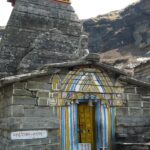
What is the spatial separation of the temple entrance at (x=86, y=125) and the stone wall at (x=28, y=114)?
99 centimetres

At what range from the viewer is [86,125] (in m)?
10.4

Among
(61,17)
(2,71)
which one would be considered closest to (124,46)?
(61,17)

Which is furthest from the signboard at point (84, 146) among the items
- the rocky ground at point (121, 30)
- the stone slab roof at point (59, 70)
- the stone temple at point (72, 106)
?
the rocky ground at point (121, 30)

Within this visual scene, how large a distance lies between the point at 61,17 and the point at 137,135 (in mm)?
7752

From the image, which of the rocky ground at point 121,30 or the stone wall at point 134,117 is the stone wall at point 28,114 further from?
the rocky ground at point 121,30

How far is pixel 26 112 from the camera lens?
30.0 feet

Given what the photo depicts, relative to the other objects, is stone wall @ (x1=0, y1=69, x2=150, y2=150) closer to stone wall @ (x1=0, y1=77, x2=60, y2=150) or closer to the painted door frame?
stone wall @ (x1=0, y1=77, x2=60, y2=150)

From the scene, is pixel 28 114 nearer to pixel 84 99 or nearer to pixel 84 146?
pixel 84 99

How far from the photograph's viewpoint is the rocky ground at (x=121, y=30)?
1953 inches

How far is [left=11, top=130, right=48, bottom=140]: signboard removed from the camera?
889 cm

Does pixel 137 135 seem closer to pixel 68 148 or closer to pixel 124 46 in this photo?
pixel 68 148

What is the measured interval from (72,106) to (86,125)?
885 mm

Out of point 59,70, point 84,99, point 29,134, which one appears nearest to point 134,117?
point 84,99

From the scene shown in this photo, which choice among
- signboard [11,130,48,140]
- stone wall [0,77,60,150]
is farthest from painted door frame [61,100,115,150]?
signboard [11,130,48,140]
